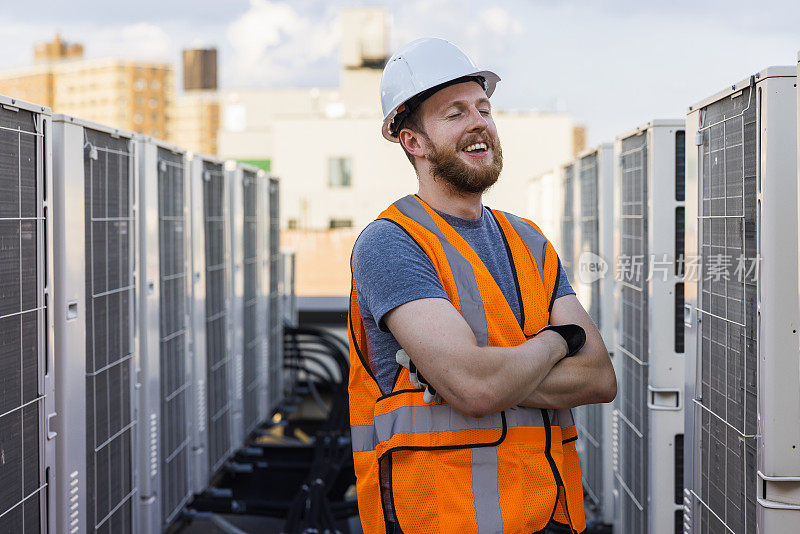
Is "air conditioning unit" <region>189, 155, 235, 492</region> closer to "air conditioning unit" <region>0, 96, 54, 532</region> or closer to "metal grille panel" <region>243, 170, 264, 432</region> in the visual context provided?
"metal grille panel" <region>243, 170, 264, 432</region>

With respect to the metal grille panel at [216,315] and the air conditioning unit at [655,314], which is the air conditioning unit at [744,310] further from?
the metal grille panel at [216,315]

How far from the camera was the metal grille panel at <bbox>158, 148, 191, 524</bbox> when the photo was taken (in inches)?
171

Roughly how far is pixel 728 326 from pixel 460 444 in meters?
1.06

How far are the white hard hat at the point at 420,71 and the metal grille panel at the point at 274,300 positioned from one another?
5.36 metres

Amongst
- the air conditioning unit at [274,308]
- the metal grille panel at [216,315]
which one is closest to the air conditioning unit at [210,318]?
the metal grille panel at [216,315]

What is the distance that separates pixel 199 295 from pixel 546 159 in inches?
973

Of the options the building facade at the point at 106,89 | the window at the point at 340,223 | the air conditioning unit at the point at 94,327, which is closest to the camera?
the air conditioning unit at the point at 94,327

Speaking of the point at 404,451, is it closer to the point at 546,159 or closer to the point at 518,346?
the point at 518,346

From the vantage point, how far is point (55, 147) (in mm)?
2984

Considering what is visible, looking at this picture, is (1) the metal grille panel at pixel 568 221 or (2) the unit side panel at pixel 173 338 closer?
(2) the unit side panel at pixel 173 338

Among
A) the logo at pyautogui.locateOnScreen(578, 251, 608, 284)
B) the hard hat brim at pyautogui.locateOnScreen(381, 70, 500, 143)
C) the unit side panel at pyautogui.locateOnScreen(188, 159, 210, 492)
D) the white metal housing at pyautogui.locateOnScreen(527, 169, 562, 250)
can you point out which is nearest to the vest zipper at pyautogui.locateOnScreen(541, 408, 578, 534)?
the hard hat brim at pyautogui.locateOnScreen(381, 70, 500, 143)

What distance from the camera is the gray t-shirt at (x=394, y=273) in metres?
1.78

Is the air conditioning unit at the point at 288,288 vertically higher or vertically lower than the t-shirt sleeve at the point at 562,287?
lower

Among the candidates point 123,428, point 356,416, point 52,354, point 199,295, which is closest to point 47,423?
point 52,354
